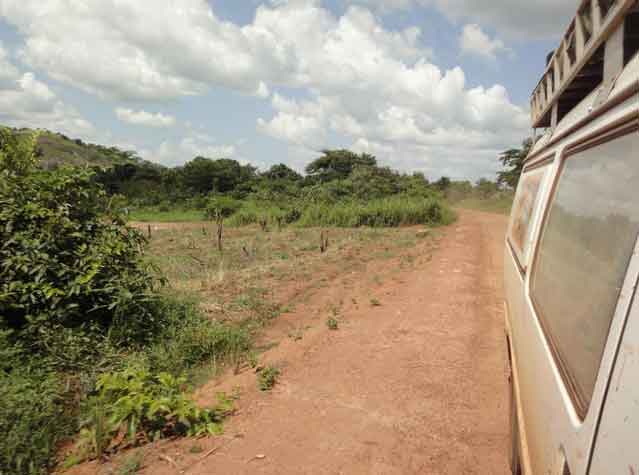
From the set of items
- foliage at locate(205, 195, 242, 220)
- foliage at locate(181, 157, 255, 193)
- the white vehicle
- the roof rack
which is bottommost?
foliage at locate(205, 195, 242, 220)

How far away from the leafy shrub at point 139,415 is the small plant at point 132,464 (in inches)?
6.2

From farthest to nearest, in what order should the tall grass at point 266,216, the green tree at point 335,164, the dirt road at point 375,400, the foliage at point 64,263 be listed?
1. the green tree at point 335,164
2. the tall grass at point 266,216
3. the foliage at point 64,263
4. the dirt road at point 375,400

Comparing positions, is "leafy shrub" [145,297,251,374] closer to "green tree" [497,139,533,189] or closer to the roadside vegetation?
the roadside vegetation

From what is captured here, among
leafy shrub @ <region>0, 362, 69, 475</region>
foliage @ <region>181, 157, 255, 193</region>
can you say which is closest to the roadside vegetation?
leafy shrub @ <region>0, 362, 69, 475</region>

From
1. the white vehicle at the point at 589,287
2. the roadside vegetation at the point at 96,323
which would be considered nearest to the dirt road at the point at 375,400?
the roadside vegetation at the point at 96,323

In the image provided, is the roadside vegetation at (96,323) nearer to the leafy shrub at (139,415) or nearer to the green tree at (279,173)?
the leafy shrub at (139,415)

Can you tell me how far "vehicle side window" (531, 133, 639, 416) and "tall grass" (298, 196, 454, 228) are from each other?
18.9 meters

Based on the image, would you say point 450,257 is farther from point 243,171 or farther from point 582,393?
point 243,171

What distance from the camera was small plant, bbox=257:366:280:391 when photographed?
13.7 feet

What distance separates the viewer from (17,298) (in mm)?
4273

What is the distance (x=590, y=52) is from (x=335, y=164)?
108 feet

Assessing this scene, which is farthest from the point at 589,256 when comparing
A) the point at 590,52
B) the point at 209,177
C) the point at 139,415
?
the point at 209,177

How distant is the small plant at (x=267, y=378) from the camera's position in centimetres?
418

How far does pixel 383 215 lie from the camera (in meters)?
21.0
